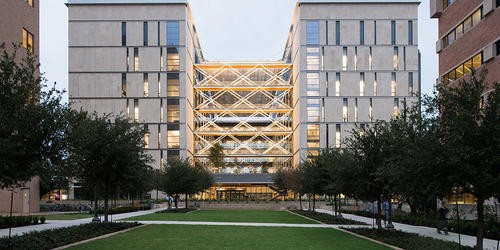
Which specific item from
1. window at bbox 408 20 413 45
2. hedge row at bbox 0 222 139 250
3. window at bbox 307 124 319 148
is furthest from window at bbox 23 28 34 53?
window at bbox 408 20 413 45

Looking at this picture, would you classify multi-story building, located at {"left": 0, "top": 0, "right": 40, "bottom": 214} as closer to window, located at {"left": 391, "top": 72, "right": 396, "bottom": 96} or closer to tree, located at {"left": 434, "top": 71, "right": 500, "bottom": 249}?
tree, located at {"left": 434, "top": 71, "right": 500, "bottom": 249}

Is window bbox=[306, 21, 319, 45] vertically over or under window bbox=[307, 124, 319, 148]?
over

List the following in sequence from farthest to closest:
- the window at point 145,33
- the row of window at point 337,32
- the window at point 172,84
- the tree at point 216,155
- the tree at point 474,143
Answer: the tree at point 216,155
the row of window at point 337,32
the window at point 172,84
the window at point 145,33
the tree at point 474,143

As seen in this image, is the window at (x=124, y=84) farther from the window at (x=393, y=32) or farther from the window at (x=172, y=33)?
the window at (x=393, y=32)

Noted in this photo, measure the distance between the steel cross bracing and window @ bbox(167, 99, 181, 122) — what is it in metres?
13.5

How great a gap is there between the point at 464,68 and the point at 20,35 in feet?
113

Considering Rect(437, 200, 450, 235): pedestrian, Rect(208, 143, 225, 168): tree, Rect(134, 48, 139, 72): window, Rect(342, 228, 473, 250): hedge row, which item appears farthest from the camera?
Rect(208, 143, 225, 168): tree

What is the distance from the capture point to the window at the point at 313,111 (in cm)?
10081

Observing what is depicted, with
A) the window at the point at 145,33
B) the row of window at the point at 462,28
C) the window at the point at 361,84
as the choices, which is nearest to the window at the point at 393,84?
the window at the point at 361,84

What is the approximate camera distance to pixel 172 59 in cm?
9975

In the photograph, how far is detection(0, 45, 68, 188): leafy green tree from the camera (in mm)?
15938

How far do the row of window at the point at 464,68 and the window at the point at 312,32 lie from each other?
57.8 metres

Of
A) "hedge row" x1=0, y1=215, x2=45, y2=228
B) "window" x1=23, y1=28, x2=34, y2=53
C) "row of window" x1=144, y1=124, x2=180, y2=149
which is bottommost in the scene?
"hedge row" x1=0, y1=215, x2=45, y2=228

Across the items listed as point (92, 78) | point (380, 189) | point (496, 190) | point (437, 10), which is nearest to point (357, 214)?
point (437, 10)
